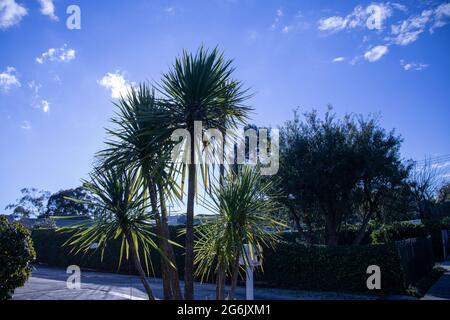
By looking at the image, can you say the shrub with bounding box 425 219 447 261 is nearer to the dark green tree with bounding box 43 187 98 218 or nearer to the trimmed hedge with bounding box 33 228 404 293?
the trimmed hedge with bounding box 33 228 404 293

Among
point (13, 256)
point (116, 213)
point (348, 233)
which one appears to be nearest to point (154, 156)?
point (116, 213)

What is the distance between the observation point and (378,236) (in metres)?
18.0

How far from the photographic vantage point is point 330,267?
13.1m

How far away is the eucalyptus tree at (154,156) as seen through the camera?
5.40 m

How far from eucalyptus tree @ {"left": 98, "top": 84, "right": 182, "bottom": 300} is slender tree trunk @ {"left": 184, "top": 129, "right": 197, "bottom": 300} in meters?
0.20

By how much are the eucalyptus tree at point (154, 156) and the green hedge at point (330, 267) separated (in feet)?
27.0

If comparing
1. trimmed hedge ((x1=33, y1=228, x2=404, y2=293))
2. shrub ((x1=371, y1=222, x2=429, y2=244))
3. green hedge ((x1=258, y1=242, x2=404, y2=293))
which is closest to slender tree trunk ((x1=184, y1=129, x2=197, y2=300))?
green hedge ((x1=258, y1=242, x2=404, y2=293))

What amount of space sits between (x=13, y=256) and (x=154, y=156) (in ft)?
15.5

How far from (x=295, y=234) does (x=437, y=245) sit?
1203 centimetres

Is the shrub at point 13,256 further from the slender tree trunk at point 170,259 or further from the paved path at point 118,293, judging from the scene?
the slender tree trunk at point 170,259

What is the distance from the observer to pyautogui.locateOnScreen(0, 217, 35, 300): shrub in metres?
7.69
